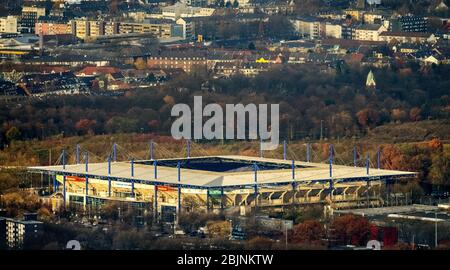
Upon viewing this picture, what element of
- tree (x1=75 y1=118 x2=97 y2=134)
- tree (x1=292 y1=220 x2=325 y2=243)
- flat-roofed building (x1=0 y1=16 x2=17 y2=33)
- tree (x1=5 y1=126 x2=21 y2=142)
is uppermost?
tree (x1=292 y1=220 x2=325 y2=243)

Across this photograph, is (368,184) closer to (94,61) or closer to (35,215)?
(35,215)

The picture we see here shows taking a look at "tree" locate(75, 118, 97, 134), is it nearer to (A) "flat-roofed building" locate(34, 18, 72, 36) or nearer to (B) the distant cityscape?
(B) the distant cityscape

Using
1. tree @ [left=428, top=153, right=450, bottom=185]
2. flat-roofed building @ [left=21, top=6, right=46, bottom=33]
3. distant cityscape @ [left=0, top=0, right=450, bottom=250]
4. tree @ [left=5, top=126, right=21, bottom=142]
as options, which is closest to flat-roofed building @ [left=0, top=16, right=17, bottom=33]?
distant cityscape @ [left=0, top=0, right=450, bottom=250]

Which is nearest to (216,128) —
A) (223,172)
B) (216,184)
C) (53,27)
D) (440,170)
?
(440,170)

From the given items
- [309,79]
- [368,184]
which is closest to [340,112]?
[309,79]

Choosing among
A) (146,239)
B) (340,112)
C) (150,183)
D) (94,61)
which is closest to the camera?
(146,239)
